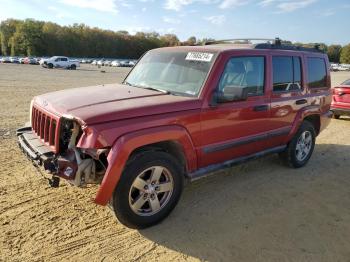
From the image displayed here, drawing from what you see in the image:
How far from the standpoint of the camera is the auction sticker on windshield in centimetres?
458

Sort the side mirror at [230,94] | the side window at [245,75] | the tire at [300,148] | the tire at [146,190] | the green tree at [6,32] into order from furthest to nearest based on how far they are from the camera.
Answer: the green tree at [6,32] < the tire at [300,148] < the side window at [245,75] < the side mirror at [230,94] < the tire at [146,190]

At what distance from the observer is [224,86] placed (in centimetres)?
451

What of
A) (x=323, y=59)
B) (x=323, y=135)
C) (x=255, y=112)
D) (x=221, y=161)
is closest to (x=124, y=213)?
(x=221, y=161)

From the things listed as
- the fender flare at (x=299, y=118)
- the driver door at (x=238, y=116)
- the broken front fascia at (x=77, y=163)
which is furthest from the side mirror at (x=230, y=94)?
the fender flare at (x=299, y=118)

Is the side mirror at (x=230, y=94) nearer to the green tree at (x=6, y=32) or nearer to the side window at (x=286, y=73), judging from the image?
the side window at (x=286, y=73)

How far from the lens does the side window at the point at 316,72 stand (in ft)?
20.4

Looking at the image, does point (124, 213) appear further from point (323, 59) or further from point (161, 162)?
point (323, 59)

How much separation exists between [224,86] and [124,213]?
1.98 meters

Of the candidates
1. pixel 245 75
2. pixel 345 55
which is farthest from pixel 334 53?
pixel 245 75

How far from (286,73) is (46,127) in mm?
3673

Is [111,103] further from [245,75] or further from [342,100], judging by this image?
[342,100]

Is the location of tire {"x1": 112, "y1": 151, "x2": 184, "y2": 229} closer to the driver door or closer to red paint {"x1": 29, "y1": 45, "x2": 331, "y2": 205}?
red paint {"x1": 29, "y1": 45, "x2": 331, "y2": 205}

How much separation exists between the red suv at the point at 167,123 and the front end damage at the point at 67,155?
0.03 feet

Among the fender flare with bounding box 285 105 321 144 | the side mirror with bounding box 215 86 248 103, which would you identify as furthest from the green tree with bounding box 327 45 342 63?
the side mirror with bounding box 215 86 248 103
